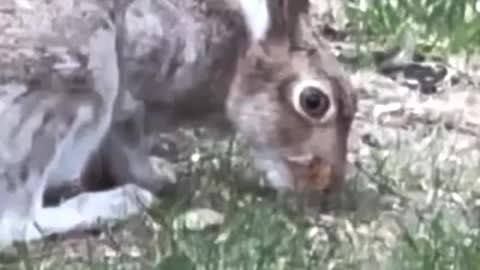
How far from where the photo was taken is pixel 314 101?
601cm

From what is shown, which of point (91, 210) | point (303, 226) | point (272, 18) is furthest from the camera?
point (272, 18)

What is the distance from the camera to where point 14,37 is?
18.3ft

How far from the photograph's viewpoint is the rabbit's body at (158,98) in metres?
5.68

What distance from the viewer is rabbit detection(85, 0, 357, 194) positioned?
5.94 meters

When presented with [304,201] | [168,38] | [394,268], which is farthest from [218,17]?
[394,268]

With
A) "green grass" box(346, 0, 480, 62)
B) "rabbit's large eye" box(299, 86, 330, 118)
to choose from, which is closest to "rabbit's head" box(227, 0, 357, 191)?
"rabbit's large eye" box(299, 86, 330, 118)

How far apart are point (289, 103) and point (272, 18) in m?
0.25

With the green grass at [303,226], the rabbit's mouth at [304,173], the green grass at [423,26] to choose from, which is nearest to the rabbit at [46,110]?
the green grass at [303,226]

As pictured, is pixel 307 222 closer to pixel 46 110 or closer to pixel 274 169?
pixel 274 169

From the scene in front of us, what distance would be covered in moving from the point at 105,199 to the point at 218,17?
0.61m

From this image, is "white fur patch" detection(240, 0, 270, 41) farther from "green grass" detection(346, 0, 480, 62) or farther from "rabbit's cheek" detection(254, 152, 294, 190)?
"green grass" detection(346, 0, 480, 62)

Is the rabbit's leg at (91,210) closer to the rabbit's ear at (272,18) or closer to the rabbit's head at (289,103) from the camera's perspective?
the rabbit's head at (289,103)

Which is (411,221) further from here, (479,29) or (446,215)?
(479,29)

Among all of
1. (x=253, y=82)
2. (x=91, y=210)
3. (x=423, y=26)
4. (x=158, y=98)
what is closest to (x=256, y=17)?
(x=253, y=82)
